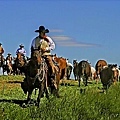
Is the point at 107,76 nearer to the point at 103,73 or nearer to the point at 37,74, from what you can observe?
the point at 103,73

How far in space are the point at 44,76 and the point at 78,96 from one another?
1.28 m

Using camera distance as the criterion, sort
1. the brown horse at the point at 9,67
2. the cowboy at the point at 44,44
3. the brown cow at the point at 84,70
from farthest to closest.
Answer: the brown horse at the point at 9,67 < the brown cow at the point at 84,70 < the cowboy at the point at 44,44

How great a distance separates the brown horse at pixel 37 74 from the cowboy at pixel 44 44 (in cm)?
51

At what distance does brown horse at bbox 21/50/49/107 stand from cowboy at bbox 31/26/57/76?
514 mm

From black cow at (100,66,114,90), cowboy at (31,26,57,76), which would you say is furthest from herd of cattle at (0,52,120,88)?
cowboy at (31,26,57,76)

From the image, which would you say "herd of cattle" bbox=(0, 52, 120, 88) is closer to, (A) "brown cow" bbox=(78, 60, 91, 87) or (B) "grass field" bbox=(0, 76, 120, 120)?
(A) "brown cow" bbox=(78, 60, 91, 87)

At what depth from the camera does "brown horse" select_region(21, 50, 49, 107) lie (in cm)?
1644

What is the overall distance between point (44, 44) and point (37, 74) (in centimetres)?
114

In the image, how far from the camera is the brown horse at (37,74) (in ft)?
53.9

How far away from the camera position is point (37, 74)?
16.7m

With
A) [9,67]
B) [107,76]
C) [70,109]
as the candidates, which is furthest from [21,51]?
[70,109]

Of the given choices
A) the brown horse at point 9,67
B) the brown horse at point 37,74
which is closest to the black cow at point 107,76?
the brown horse at point 9,67

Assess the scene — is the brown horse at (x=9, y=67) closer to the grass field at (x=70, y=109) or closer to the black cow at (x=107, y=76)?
the black cow at (x=107, y=76)

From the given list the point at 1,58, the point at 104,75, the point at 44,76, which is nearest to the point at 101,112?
the point at 44,76
